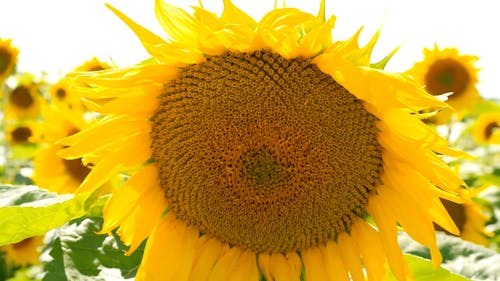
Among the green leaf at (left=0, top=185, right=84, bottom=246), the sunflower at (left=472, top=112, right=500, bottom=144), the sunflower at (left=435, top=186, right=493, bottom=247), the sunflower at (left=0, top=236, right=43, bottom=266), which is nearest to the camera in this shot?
the green leaf at (left=0, top=185, right=84, bottom=246)

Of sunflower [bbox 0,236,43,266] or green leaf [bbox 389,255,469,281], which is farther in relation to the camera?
sunflower [bbox 0,236,43,266]

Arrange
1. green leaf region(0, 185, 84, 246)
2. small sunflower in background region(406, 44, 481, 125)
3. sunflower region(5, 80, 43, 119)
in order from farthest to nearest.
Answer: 1. sunflower region(5, 80, 43, 119)
2. small sunflower in background region(406, 44, 481, 125)
3. green leaf region(0, 185, 84, 246)

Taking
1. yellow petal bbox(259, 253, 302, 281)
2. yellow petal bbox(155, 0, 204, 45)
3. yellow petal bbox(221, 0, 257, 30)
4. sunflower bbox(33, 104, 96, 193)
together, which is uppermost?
yellow petal bbox(221, 0, 257, 30)

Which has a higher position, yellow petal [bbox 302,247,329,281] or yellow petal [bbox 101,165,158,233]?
yellow petal [bbox 101,165,158,233]

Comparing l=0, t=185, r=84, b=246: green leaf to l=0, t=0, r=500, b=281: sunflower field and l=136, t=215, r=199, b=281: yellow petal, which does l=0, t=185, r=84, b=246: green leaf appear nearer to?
l=0, t=0, r=500, b=281: sunflower field

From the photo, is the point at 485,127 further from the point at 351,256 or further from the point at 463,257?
the point at 351,256

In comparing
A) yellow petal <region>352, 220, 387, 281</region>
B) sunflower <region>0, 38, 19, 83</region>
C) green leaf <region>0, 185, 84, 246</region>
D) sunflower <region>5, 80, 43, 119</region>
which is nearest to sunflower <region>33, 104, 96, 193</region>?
green leaf <region>0, 185, 84, 246</region>

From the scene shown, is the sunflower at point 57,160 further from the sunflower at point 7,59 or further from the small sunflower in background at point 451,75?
the sunflower at point 7,59

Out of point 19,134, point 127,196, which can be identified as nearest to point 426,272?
point 127,196
